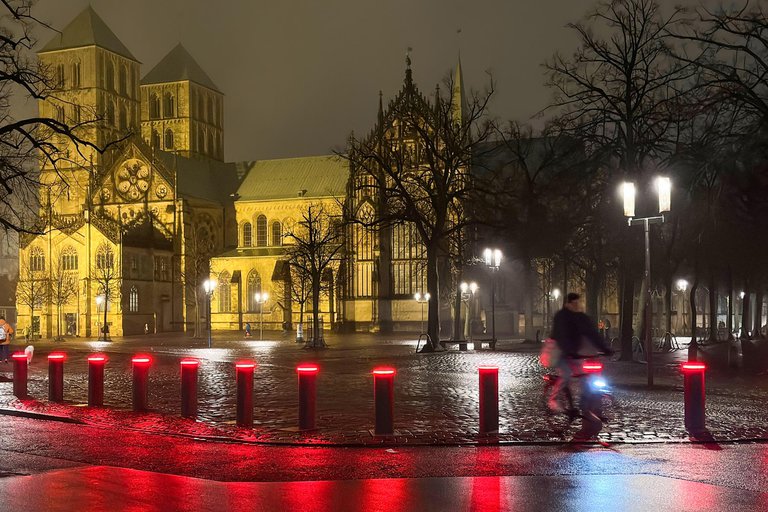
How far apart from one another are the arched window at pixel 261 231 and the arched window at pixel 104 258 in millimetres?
15667

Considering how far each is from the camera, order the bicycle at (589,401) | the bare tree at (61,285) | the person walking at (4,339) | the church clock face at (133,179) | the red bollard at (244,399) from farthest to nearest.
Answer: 1. the church clock face at (133,179)
2. the bare tree at (61,285)
3. the person walking at (4,339)
4. the red bollard at (244,399)
5. the bicycle at (589,401)

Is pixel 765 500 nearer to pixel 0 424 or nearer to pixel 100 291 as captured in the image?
pixel 0 424

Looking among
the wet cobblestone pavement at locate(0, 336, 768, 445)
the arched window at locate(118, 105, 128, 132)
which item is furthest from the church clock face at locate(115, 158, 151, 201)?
the wet cobblestone pavement at locate(0, 336, 768, 445)

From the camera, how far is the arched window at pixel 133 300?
7869 cm

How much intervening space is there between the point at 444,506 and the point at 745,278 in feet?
127

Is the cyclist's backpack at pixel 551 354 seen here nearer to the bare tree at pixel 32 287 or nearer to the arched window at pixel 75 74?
the bare tree at pixel 32 287

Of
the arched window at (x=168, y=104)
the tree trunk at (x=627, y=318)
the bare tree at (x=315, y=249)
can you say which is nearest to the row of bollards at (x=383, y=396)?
the tree trunk at (x=627, y=318)

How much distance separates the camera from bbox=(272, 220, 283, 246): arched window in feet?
291

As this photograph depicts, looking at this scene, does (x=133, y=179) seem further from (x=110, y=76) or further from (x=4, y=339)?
(x=4, y=339)

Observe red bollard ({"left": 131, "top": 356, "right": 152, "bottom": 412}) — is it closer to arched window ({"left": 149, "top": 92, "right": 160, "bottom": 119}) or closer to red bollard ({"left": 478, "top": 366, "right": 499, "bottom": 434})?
red bollard ({"left": 478, "top": 366, "right": 499, "bottom": 434})

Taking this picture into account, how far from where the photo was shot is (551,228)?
34.8 metres

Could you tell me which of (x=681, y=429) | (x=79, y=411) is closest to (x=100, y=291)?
(x=79, y=411)

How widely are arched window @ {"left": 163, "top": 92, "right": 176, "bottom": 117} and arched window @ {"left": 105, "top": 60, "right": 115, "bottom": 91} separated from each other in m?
9.81

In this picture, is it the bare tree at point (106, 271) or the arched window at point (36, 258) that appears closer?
the bare tree at point (106, 271)
